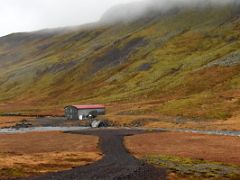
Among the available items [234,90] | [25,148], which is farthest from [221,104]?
[25,148]

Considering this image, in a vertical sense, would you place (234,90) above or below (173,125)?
above

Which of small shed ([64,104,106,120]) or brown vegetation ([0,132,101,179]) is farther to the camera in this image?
small shed ([64,104,106,120])

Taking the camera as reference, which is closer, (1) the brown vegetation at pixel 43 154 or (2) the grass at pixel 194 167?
(2) the grass at pixel 194 167

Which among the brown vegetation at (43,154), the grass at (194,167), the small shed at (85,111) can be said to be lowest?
the grass at (194,167)

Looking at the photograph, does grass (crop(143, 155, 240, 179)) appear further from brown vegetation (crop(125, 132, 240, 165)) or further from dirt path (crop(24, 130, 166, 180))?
brown vegetation (crop(125, 132, 240, 165))

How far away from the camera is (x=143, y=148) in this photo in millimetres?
91625

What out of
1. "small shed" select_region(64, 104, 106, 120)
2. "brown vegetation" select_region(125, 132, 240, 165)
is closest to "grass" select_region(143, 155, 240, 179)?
"brown vegetation" select_region(125, 132, 240, 165)

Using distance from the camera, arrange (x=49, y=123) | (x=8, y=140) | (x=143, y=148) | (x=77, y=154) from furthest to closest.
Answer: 1. (x=49, y=123)
2. (x=8, y=140)
3. (x=143, y=148)
4. (x=77, y=154)

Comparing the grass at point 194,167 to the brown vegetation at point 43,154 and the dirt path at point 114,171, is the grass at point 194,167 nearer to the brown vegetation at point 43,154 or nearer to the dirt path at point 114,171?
the dirt path at point 114,171

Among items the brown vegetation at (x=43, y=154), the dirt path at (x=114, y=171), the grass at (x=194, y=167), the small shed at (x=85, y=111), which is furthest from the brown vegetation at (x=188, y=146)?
the small shed at (x=85, y=111)

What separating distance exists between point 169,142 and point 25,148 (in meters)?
33.3

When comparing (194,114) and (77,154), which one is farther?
(194,114)

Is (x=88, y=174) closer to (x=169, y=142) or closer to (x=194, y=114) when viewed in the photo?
(x=169, y=142)

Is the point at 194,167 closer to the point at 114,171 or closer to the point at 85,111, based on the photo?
the point at 114,171
